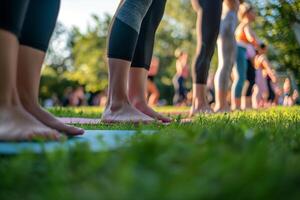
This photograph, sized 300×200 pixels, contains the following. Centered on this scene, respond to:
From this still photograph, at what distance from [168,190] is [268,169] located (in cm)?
26

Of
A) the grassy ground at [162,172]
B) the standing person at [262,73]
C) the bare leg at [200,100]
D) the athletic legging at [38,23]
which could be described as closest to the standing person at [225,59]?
the bare leg at [200,100]

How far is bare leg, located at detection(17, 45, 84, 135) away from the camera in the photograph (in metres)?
1.90

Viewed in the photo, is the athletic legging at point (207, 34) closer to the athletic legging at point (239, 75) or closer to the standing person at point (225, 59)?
the standing person at point (225, 59)

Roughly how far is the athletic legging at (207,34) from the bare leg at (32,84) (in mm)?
2604

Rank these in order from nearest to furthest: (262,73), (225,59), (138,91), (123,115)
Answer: (123,115), (138,91), (225,59), (262,73)

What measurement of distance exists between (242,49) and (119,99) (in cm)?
452

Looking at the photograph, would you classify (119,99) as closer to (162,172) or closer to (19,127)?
(19,127)

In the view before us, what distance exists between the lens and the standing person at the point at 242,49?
670cm

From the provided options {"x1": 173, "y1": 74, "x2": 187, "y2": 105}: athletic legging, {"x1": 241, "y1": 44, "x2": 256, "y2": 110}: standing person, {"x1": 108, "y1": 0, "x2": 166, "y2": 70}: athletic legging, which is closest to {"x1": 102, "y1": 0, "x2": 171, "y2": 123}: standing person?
{"x1": 108, "y1": 0, "x2": 166, "y2": 70}: athletic legging

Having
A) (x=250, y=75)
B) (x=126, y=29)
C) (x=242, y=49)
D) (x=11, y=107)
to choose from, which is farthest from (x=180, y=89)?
(x=11, y=107)

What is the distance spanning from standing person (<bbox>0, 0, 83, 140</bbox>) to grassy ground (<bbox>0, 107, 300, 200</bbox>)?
10.2 inches

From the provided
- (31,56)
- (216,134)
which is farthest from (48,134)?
(216,134)

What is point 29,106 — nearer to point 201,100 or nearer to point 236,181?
point 236,181

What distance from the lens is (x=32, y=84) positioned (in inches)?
75.4
